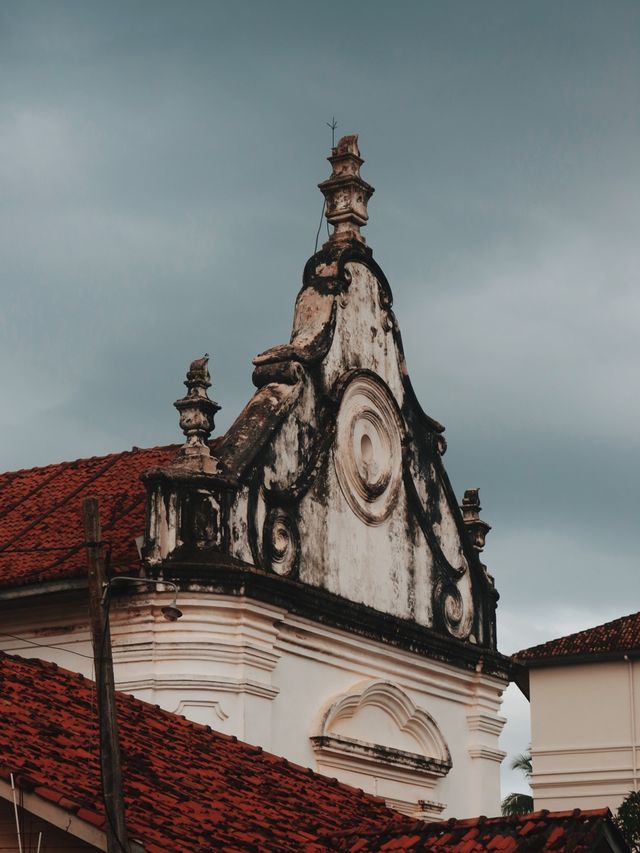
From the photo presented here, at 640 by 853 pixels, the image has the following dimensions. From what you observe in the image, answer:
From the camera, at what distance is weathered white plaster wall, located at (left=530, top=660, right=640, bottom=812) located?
39906 mm

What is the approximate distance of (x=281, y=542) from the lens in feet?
71.3

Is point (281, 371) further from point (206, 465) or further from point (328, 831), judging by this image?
point (328, 831)

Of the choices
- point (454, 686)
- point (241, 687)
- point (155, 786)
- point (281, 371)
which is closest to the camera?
point (155, 786)

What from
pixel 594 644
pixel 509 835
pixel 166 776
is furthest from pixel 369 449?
pixel 594 644

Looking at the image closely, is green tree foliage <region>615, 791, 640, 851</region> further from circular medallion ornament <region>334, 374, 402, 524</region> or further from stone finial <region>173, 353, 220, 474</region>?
stone finial <region>173, 353, 220, 474</region>

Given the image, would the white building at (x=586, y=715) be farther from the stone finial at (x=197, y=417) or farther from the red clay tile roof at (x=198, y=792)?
the red clay tile roof at (x=198, y=792)

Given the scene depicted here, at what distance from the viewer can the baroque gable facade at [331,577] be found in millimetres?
20578

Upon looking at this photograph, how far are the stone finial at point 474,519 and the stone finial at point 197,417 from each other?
6023mm

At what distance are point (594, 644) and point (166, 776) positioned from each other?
2599 centimetres

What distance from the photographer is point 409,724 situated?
2370cm

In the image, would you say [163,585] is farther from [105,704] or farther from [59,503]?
[105,704]

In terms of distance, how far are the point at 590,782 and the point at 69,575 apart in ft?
71.8

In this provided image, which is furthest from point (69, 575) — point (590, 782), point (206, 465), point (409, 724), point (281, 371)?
point (590, 782)

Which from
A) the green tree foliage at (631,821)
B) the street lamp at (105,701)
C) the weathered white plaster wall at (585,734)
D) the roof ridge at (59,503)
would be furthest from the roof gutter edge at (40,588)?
the weathered white plaster wall at (585,734)
